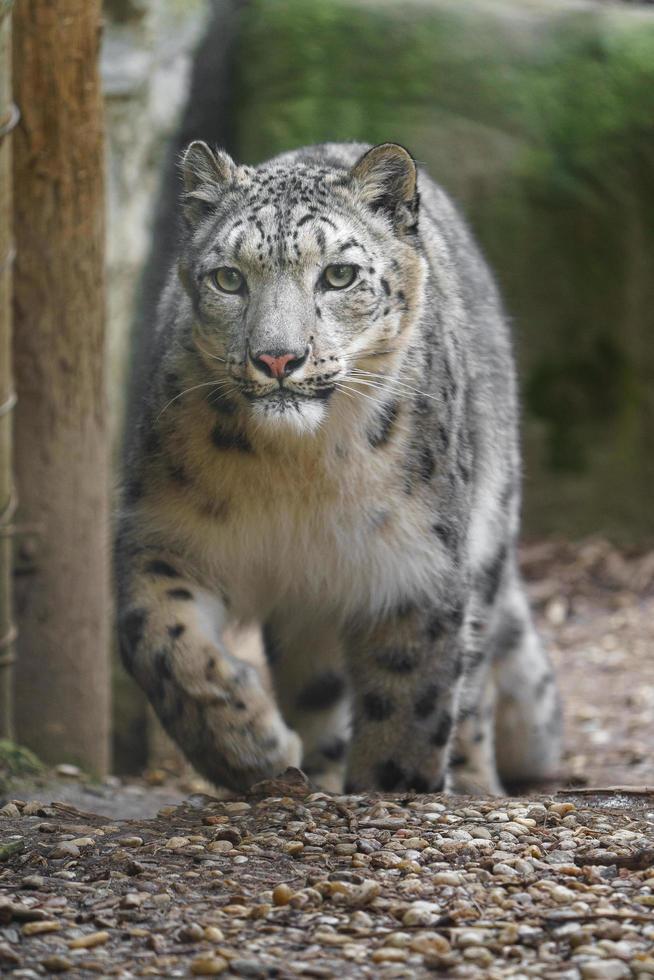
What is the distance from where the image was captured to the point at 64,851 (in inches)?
145

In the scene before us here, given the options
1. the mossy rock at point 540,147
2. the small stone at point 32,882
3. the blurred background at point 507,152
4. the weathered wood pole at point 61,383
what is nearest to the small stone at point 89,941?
the small stone at point 32,882

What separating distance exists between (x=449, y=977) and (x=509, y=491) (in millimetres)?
3293

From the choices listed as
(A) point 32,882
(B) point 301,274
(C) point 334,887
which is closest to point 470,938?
(C) point 334,887

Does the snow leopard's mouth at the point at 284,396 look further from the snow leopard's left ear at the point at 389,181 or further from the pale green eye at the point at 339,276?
the snow leopard's left ear at the point at 389,181

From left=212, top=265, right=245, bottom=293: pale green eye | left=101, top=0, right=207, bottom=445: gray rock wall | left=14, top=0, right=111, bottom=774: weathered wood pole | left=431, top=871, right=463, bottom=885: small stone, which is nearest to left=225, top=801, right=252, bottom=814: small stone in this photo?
left=431, top=871, right=463, bottom=885: small stone

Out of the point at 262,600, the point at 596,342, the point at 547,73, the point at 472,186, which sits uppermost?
the point at 547,73

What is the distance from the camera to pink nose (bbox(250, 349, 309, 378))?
3.92m

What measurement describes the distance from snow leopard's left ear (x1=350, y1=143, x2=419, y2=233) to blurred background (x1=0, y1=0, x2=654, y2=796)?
4480 millimetres

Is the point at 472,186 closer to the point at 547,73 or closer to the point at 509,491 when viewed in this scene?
the point at 547,73

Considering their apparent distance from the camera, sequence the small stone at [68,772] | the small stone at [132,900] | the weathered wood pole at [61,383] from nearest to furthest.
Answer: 1. the small stone at [132,900]
2. the weathered wood pole at [61,383]
3. the small stone at [68,772]

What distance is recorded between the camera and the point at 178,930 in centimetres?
309

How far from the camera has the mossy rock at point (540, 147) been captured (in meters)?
9.84

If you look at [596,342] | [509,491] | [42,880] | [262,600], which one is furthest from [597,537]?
[42,880]

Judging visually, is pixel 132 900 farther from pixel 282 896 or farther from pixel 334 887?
pixel 334 887
